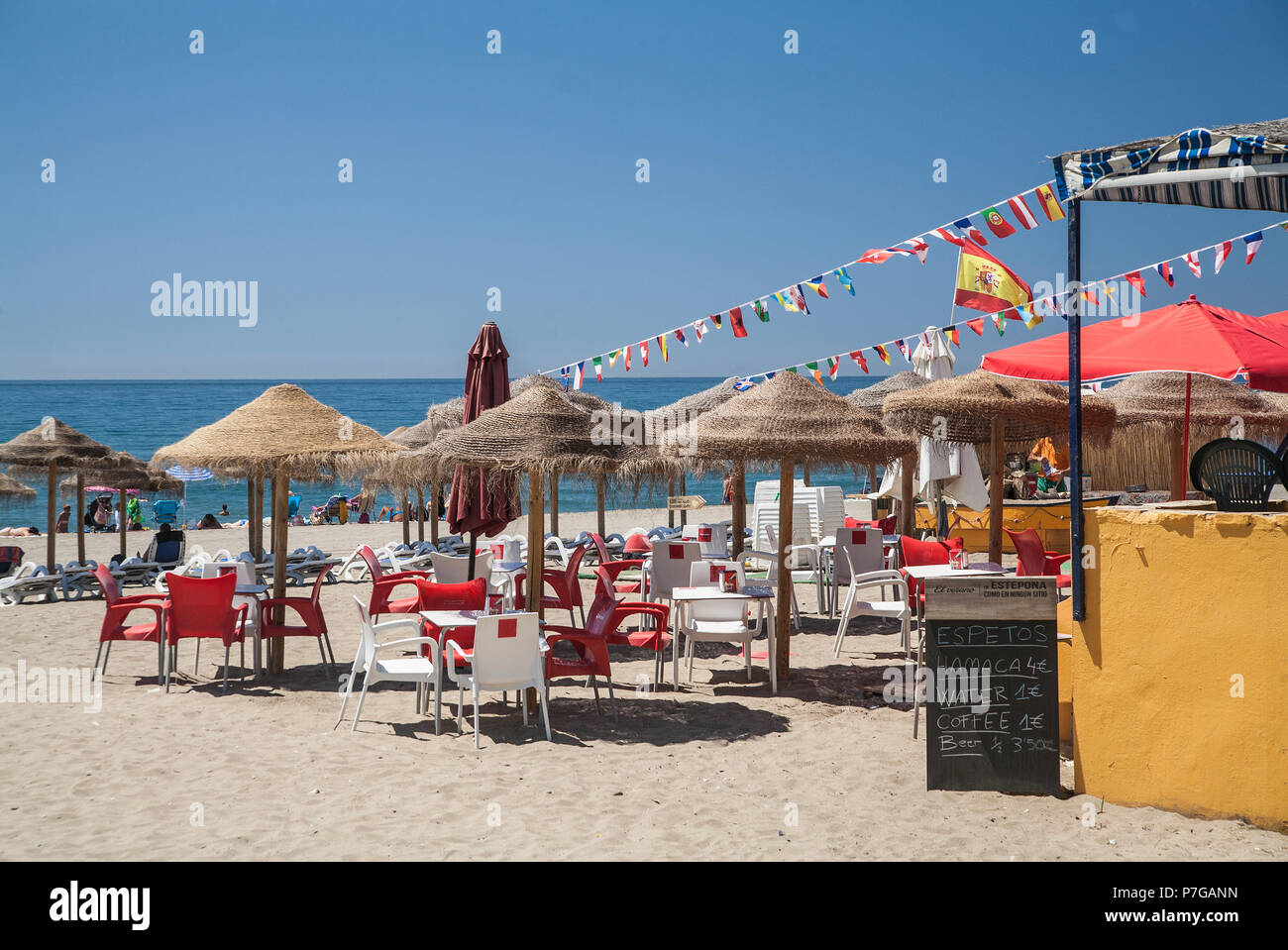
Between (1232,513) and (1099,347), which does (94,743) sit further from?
(1099,347)

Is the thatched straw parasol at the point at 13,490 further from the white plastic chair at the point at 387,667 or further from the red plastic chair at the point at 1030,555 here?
the red plastic chair at the point at 1030,555

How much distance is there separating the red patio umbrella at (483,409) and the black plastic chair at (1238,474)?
19.4 feet

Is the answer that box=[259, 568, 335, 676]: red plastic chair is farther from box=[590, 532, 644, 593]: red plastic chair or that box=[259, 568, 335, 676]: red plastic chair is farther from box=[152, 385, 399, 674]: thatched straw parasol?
box=[590, 532, 644, 593]: red plastic chair

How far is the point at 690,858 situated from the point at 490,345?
23.2 ft

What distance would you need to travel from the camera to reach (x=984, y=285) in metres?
14.3

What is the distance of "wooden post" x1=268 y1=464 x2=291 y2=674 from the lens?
8.10m

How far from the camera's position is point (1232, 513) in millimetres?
4367

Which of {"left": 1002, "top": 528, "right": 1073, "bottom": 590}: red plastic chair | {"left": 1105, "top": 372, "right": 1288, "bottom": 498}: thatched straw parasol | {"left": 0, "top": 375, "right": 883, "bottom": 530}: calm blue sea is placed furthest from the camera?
{"left": 0, "top": 375, "right": 883, "bottom": 530}: calm blue sea

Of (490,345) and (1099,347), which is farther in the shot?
(490,345)

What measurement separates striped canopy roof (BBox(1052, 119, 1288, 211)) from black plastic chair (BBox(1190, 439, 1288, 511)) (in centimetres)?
115

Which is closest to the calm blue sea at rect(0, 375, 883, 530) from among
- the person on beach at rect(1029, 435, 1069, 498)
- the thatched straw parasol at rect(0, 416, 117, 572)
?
the thatched straw parasol at rect(0, 416, 117, 572)

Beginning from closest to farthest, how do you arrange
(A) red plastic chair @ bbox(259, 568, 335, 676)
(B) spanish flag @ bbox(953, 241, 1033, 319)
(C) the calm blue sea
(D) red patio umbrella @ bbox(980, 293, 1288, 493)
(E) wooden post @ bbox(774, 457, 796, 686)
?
(D) red patio umbrella @ bbox(980, 293, 1288, 493), (E) wooden post @ bbox(774, 457, 796, 686), (A) red plastic chair @ bbox(259, 568, 335, 676), (B) spanish flag @ bbox(953, 241, 1033, 319), (C) the calm blue sea

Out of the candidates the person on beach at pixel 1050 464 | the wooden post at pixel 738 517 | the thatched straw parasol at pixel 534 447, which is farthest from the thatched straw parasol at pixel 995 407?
the person on beach at pixel 1050 464
